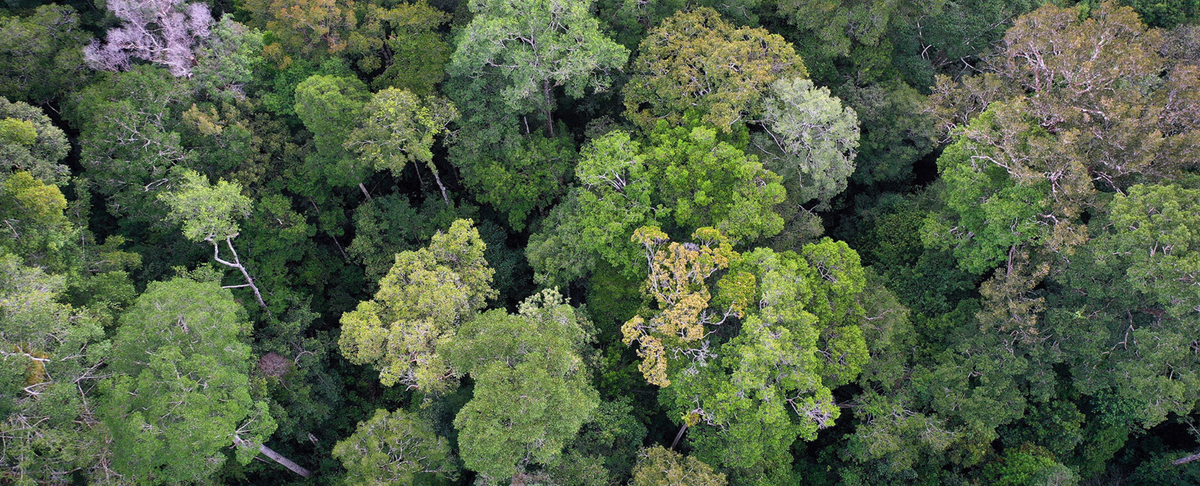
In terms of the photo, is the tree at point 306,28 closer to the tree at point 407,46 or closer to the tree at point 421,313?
the tree at point 407,46

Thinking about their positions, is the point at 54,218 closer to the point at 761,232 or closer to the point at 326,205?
the point at 326,205

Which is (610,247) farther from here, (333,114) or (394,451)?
(333,114)

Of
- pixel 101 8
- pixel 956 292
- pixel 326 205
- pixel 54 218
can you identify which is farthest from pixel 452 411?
pixel 101 8

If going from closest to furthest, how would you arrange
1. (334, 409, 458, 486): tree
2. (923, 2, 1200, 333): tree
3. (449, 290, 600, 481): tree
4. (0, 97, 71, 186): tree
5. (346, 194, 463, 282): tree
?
1. (449, 290, 600, 481): tree
2. (923, 2, 1200, 333): tree
3. (334, 409, 458, 486): tree
4. (0, 97, 71, 186): tree
5. (346, 194, 463, 282): tree

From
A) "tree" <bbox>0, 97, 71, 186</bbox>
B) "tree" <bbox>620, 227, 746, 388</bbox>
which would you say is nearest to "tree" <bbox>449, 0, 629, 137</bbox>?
"tree" <bbox>620, 227, 746, 388</bbox>

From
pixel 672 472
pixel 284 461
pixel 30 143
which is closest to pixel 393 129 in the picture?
pixel 30 143

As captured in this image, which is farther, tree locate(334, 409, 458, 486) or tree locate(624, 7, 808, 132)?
tree locate(624, 7, 808, 132)

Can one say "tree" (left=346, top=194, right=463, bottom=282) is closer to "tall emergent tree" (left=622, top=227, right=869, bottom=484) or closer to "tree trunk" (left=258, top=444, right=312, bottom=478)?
"tree trunk" (left=258, top=444, right=312, bottom=478)
